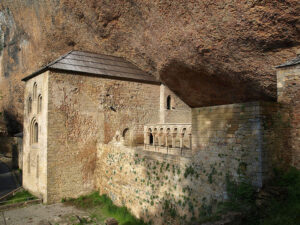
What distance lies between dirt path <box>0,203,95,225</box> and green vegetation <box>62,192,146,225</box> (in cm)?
45

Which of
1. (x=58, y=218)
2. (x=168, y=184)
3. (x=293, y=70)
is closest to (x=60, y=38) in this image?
(x=58, y=218)

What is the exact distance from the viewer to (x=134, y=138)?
1543cm

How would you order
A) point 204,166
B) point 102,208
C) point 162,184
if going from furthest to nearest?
point 102,208 → point 162,184 → point 204,166

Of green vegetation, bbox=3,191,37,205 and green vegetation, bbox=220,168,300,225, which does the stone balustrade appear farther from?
green vegetation, bbox=220,168,300,225

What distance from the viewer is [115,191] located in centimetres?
1116

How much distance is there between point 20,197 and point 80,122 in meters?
5.13

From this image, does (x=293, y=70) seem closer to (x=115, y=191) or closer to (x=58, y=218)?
(x=115, y=191)

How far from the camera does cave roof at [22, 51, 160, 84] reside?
1309 centimetres

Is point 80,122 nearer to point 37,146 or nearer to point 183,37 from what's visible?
point 37,146

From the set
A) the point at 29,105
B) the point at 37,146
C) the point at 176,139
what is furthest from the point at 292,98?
the point at 29,105

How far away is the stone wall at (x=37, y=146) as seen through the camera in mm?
12289

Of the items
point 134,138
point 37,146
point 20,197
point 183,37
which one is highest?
point 183,37

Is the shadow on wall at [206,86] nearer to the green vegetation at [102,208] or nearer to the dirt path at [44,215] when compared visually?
the green vegetation at [102,208]

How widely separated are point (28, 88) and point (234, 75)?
11457 mm
